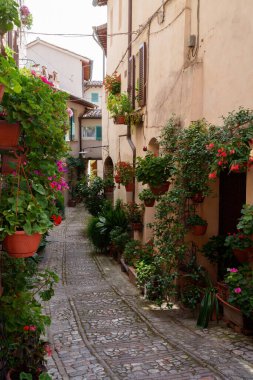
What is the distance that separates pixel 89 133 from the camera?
2850 centimetres

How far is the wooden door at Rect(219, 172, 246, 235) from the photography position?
6387 mm

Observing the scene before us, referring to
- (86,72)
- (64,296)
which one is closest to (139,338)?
(64,296)

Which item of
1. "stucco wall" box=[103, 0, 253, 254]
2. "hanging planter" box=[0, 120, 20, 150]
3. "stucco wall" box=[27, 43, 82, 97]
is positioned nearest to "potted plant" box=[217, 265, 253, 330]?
"stucco wall" box=[103, 0, 253, 254]

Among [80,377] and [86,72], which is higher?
[86,72]

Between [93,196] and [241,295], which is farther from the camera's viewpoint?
[93,196]

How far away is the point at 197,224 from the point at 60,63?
24.8m

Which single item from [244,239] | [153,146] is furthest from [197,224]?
[153,146]

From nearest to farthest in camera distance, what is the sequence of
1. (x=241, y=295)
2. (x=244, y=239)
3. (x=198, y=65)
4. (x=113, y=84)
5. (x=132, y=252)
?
(x=241, y=295), (x=244, y=239), (x=198, y=65), (x=132, y=252), (x=113, y=84)

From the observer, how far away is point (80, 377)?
166 inches

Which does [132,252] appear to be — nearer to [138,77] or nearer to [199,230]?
[199,230]

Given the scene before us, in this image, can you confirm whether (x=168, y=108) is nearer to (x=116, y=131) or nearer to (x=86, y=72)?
(x=116, y=131)

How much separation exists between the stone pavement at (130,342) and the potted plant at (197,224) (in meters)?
1.36

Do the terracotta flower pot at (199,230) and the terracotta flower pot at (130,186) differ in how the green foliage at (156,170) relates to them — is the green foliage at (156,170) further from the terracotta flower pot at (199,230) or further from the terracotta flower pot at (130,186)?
the terracotta flower pot at (130,186)

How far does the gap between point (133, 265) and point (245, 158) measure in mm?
5461
